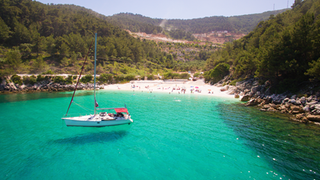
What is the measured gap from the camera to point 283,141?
16.2 metres

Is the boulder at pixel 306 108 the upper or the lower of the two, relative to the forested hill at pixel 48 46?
lower

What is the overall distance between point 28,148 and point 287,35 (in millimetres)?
45528

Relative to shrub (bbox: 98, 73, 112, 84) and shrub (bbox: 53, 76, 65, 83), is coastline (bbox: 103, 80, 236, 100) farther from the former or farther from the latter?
shrub (bbox: 53, 76, 65, 83)

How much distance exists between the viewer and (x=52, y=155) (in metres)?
13.3

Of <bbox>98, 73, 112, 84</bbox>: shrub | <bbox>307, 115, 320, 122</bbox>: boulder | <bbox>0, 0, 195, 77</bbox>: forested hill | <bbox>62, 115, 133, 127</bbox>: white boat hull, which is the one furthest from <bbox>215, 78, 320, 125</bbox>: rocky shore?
<bbox>0, 0, 195, 77</bbox>: forested hill

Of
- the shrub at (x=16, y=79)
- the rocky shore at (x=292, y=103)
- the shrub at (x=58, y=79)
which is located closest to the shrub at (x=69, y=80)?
the shrub at (x=58, y=79)

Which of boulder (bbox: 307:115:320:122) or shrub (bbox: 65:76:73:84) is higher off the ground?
shrub (bbox: 65:76:73:84)

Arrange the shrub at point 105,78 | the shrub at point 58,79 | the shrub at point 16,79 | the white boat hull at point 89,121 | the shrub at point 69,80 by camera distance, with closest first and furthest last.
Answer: the white boat hull at point 89,121 < the shrub at point 16,79 < the shrub at point 58,79 < the shrub at point 69,80 < the shrub at point 105,78

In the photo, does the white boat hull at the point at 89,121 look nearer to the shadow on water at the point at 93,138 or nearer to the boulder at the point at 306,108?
the shadow on water at the point at 93,138

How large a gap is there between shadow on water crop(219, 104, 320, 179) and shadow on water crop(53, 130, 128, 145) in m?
15.1

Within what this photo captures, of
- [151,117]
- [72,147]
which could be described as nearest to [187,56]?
[151,117]

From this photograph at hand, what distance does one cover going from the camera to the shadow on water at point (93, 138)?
1600 centimetres

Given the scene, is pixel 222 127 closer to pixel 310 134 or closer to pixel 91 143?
pixel 310 134

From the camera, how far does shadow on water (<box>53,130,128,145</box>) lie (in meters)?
16.0
